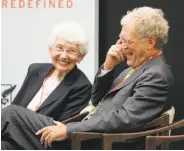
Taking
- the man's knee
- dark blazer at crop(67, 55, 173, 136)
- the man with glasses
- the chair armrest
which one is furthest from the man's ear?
the man's knee

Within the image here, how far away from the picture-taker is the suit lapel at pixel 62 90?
331 cm

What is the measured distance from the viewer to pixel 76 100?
3.30 meters

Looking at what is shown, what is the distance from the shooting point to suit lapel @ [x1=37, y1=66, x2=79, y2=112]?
3314 millimetres

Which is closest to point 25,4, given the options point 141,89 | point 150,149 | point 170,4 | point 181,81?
point 170,4

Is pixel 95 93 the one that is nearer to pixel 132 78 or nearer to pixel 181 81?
pixel 132 78

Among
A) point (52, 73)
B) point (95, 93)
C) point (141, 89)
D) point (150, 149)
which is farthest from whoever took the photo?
point (52, 73)

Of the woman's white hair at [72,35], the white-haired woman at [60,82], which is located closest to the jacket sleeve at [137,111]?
the white-haired woman at [60,82]

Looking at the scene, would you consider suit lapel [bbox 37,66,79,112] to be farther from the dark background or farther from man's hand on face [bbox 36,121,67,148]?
the dark background

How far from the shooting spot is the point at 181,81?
4.28 meters

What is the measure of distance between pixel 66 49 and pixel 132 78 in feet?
2.33

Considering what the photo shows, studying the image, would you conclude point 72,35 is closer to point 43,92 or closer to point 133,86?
point 43,92

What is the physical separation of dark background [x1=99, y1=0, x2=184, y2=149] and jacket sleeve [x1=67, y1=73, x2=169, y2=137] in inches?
54.1

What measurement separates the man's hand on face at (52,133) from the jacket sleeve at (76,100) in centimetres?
45

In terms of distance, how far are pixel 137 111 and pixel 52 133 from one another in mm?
579
